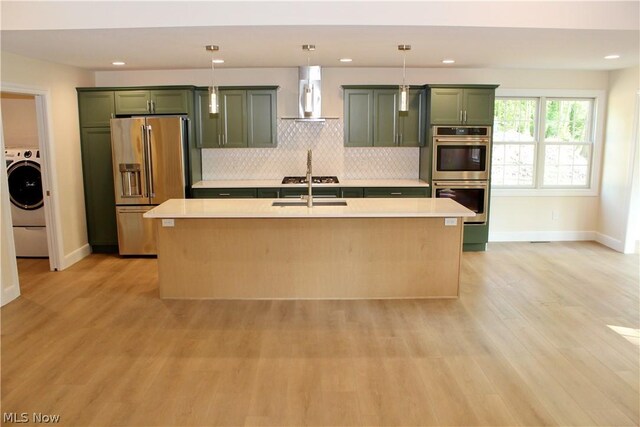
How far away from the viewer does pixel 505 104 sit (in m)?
6.70

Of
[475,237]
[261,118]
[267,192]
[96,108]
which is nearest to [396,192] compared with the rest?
[475,237]

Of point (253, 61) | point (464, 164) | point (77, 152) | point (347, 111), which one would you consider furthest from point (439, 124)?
point (77, 152)

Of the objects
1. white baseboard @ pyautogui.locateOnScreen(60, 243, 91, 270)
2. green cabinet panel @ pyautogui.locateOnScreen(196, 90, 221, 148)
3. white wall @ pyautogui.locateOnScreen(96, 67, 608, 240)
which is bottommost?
white baseboard @ pyautogui.locateOnScreen(60, 243, 91, 270)

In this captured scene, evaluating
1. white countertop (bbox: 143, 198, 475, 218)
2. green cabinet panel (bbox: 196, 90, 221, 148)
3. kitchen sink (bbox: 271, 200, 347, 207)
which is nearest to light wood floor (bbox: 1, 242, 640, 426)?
white countertop (bbox: 143, 198, 475, 218)

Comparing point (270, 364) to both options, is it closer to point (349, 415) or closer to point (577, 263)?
point (349, 415)

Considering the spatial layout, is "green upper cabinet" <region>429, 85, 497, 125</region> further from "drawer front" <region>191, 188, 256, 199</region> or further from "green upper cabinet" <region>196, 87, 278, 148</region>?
"drawer front" <region>191, 188, 256, 199</region>

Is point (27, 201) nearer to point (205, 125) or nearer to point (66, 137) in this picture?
point (66, 137)

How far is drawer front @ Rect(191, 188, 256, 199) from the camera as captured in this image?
19.9 feet

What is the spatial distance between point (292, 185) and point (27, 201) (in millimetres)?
3281

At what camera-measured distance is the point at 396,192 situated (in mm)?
6129

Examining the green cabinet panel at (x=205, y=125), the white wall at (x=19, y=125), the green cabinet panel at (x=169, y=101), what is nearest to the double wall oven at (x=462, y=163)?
the green cabinet panel at (x=205, y=125)

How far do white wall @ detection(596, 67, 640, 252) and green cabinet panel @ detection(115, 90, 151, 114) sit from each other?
6.03m

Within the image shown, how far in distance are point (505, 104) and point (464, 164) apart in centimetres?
124

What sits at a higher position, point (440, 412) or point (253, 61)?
point (253, 61)
